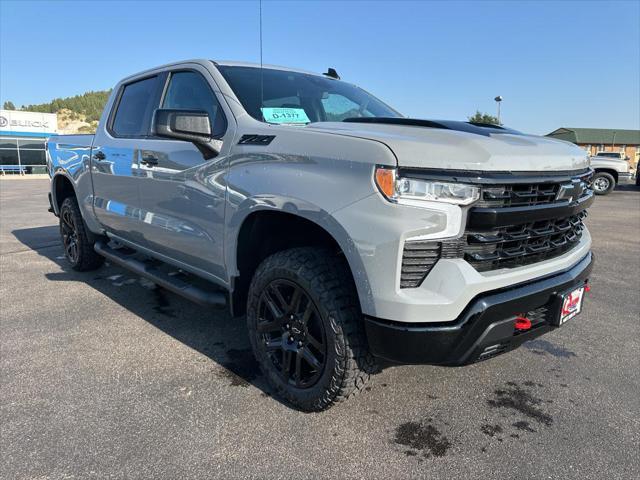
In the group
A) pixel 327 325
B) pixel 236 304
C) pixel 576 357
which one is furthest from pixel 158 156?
pixel 576 357

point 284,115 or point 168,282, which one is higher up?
point 284,115

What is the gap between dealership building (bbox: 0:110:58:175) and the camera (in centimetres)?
3616

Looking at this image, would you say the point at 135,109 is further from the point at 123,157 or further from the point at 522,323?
the point at 522,323

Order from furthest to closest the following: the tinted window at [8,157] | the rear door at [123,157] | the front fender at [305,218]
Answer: the tinted window at [8,157]
the rear door at [123,157]
the front fender at [305,218]

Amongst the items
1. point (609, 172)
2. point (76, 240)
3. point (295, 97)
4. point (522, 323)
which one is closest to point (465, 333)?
point (522, 323)

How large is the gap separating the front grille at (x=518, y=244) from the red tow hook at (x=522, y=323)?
254mm

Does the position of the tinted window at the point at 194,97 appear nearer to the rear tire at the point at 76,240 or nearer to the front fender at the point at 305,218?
the front fender at the point at 305,218

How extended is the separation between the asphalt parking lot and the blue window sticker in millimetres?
1554

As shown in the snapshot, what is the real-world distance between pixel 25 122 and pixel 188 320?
4081cm

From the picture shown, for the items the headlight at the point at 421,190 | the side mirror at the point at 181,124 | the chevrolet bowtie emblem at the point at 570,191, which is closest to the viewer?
the headlight at the point at 421,190

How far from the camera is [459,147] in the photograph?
2037 mm

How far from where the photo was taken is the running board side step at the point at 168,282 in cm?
302

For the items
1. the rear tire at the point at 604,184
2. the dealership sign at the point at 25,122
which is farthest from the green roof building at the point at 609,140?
the dealership sign at the point at 25,122

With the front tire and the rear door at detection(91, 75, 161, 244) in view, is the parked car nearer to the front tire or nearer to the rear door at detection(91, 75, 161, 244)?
the rear door at detection(91, 75, 161, 244)
